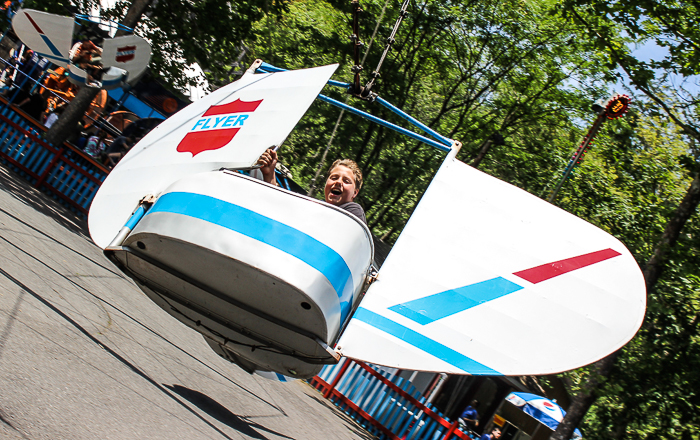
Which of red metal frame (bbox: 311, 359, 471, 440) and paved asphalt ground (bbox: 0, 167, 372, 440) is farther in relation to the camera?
red metal frame (bbox: 311, 359, 471, 440)

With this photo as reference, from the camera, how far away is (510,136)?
60.0 ft

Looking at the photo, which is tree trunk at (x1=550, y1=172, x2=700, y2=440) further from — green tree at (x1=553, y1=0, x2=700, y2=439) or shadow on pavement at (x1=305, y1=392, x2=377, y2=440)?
shadow on pavement at (x1=305, y1=392, x2=377, y2=440)

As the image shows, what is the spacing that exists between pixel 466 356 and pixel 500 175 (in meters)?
16.2

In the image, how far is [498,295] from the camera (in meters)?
2.96

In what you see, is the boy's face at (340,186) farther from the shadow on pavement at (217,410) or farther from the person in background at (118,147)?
the person in background at (118,147)

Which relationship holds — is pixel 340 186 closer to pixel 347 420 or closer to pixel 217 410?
pixel 217 410

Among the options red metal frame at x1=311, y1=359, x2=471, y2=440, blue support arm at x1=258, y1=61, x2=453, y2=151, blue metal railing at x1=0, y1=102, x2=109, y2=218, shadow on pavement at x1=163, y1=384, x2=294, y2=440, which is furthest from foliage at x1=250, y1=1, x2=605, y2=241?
blue support arm at x1=258, y1=61, x2=453, y2=151

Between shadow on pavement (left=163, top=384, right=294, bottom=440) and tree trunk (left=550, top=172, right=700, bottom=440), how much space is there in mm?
5399

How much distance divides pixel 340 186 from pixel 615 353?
7052 millimetres

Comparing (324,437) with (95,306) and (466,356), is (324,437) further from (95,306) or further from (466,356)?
(466,356)

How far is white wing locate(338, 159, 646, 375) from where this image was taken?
9.35 ft

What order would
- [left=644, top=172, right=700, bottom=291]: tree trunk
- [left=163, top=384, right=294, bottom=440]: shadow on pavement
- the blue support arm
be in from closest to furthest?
1. the blue support arm
2. [left=163, top=384, right=294, bottom=440]: shadow on pavement
3. [left=644, top=172, right=700, bottom=291]: tree trunk

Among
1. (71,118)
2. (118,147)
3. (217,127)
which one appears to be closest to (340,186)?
(217,127)

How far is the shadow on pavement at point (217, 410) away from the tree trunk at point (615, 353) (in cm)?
540
